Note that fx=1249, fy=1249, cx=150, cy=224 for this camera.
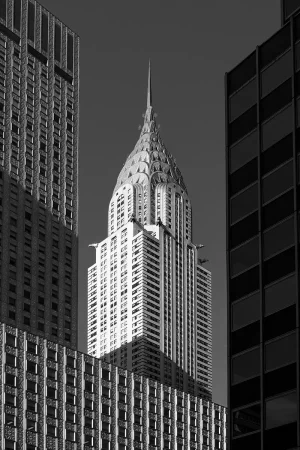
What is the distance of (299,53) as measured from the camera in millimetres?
81000

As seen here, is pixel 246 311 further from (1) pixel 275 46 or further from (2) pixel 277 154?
(1) pixel 275 46

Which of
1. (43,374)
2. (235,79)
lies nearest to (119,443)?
(43,374)

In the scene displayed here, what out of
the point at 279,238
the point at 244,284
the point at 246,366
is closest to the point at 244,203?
the point at 279,238

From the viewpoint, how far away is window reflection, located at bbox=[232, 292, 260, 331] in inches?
3061

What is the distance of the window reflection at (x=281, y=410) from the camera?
72125mm

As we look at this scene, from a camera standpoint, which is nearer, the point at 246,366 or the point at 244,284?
the point at 246,366

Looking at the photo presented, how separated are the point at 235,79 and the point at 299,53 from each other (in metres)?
6.75

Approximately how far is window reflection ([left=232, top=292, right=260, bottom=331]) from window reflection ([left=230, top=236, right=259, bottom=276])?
232 cm

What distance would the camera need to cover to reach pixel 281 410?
73000 mm

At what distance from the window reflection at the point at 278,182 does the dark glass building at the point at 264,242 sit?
6 cm

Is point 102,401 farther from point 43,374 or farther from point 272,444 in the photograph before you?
point 272,444

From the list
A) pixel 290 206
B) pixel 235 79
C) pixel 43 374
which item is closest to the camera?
pixel 290 206

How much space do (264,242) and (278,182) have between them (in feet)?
13.1

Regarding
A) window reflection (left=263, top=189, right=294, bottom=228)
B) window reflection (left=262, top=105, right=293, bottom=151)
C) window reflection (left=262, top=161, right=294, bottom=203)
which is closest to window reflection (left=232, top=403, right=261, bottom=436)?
window reflection (left=263, top=189, right=294, bottom=228)
